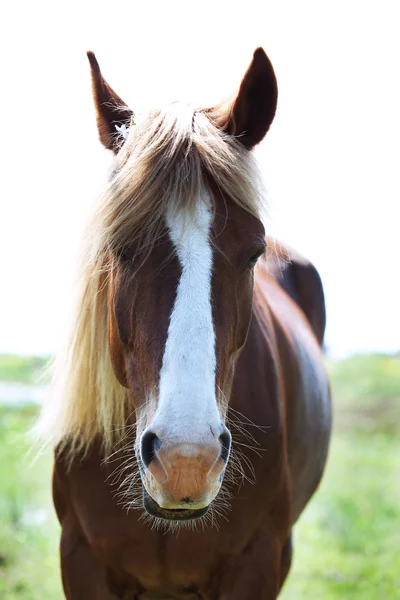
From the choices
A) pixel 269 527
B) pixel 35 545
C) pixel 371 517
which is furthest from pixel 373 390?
pixel 269 527

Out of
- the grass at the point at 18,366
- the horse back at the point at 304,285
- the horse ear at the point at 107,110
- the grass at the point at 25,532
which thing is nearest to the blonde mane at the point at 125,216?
the horse ear at the point at 107,110

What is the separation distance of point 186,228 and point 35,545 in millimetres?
4700

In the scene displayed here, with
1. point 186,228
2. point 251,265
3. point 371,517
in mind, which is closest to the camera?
point 186,228

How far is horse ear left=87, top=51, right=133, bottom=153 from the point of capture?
3.11m

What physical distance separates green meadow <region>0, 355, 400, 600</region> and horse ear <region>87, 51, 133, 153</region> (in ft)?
4.83

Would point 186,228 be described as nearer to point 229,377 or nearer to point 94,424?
point 229,377

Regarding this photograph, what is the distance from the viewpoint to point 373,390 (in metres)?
15.1

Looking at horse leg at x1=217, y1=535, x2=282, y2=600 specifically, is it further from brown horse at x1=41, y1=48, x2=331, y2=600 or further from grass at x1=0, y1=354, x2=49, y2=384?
grass at x1=0, y1=354, x2=49, y2=384

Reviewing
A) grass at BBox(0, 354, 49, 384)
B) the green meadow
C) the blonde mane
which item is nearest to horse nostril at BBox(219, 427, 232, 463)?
the blonde mane

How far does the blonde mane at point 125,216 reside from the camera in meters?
2.73

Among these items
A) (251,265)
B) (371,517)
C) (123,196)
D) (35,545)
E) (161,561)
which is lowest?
(371,517)

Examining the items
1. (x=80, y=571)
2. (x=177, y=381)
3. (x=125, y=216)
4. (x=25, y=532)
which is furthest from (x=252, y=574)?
(x=25, y=532)

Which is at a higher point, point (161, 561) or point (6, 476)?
point (161, 561)

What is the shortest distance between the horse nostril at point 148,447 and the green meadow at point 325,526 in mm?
1357
